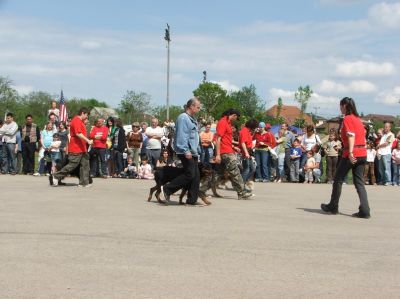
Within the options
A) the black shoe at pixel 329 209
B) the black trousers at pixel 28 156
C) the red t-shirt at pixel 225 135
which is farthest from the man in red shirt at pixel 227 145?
the black trousers at pixel 28 156

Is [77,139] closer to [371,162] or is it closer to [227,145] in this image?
[227,145]

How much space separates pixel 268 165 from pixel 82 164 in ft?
23.0

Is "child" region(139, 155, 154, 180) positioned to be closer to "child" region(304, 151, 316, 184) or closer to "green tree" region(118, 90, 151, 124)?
"child" region(304, 151, 316, 184)

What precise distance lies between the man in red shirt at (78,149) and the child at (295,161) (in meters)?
7.41

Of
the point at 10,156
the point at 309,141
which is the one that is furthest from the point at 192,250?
the point at 10,156

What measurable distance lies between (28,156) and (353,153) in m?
12.9

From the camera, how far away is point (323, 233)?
8.48m

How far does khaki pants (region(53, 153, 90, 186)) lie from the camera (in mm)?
14680

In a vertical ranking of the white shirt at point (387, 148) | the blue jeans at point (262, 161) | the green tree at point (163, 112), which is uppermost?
the green tree at point (163, 112)

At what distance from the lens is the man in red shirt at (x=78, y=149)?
47.9 ft

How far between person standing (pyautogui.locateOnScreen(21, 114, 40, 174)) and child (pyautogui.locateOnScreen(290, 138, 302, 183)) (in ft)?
28.0

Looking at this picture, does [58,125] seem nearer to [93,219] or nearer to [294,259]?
[93,219]

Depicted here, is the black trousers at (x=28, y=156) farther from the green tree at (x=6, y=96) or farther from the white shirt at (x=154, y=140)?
the green tree at (x=6, y=96)

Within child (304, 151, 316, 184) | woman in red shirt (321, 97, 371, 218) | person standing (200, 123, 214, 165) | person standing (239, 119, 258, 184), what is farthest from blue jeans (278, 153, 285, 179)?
woman in red shirt (321, 97, 371, 218)
